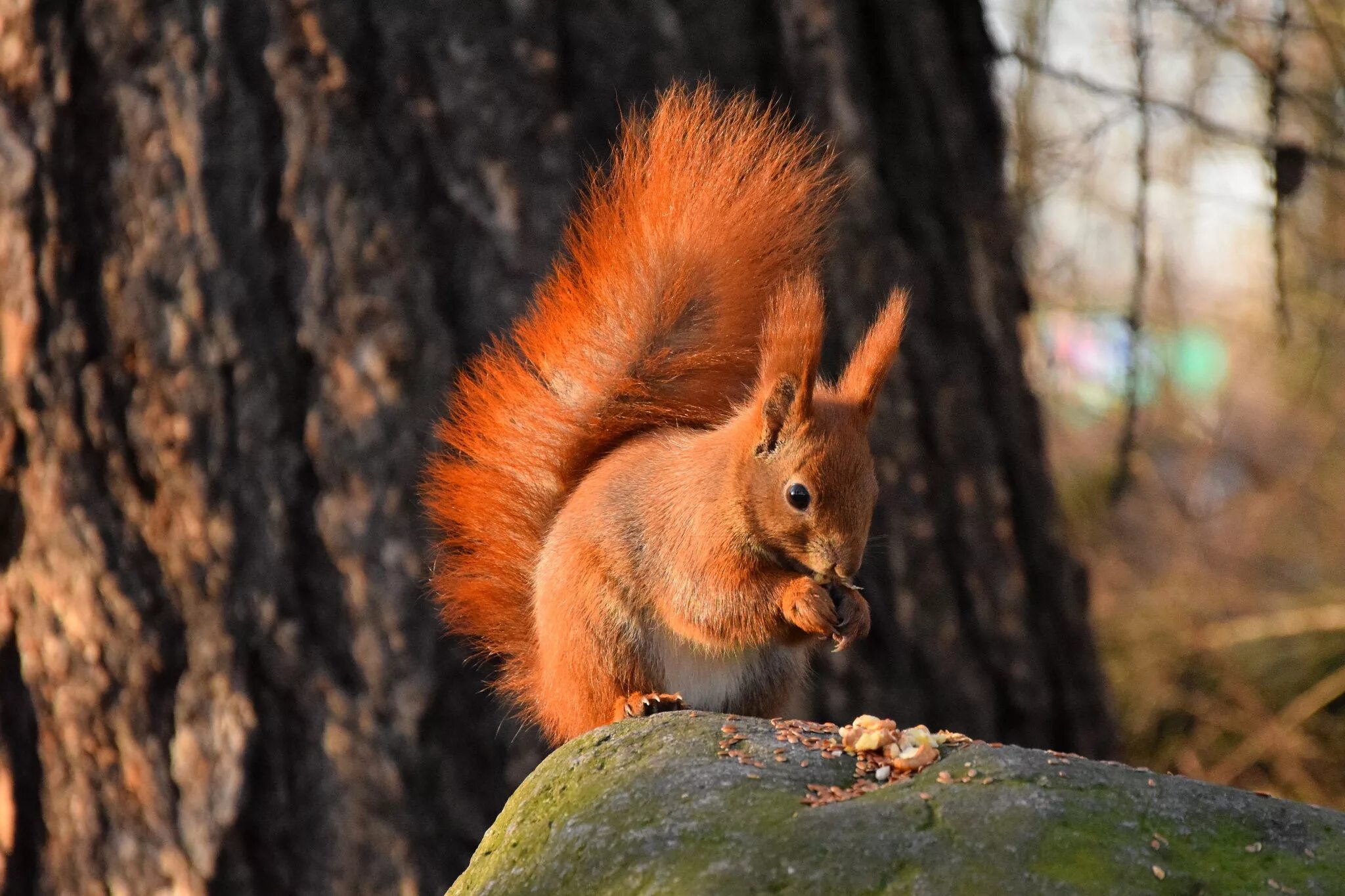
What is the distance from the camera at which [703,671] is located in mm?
1075

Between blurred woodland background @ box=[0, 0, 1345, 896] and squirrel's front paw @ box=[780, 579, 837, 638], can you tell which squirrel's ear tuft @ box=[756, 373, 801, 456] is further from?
blurred woodland background @ box=[0, 0, 1345, 896]

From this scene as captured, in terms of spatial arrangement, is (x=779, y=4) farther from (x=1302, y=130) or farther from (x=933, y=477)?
(x=1302, y=130)

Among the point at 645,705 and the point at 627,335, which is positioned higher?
the point at 627,335

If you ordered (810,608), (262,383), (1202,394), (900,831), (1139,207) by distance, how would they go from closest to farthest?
1. (900,831)
2. (810,608)
3. (262,383)
4. (1139,207)
5. (1202,394)

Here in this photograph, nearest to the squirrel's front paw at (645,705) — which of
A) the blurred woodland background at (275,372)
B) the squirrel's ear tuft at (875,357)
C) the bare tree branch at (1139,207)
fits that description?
the squirrel's ear tuft at (875,357)

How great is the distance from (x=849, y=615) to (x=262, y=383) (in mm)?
878

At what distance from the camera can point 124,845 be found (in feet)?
5.42

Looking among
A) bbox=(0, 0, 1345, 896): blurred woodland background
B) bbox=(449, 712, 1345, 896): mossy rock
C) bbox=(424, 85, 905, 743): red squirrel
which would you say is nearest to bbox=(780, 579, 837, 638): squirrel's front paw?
bbox=(424, 85, 905, 743): red squirrel

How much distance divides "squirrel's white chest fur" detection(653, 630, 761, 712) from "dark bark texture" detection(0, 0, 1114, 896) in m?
0.60

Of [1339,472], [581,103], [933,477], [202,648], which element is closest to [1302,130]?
[1339,472]

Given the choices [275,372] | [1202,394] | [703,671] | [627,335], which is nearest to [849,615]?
[703,671]

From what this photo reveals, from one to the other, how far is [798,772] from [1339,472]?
3.67 m

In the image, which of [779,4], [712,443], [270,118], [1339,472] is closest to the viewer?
[712,443]

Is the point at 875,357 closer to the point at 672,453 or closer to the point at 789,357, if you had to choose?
the point at 789,357
